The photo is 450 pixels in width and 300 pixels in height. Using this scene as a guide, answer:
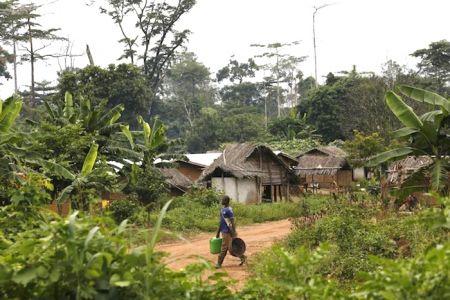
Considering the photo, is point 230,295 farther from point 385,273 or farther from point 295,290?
point 385,273

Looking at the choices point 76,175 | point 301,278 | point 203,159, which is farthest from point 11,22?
point 301,278

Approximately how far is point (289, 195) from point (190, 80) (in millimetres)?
40448

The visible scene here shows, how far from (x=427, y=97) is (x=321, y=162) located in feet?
79.3

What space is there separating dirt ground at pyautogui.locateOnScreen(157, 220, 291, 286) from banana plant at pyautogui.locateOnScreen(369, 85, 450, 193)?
3.74 metres

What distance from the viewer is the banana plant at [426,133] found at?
1116 cm

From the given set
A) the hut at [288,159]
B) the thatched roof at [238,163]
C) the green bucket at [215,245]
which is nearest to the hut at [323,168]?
the hut at [288,159]

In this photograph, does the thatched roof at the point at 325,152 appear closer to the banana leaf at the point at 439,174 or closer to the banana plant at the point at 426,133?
the banana plant at the point at 426,133

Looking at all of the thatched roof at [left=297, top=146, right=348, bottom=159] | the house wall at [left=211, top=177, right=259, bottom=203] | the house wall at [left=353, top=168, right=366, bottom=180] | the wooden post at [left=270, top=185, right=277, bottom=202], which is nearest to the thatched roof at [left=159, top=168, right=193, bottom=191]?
the house wall at [left=211, top=177, right=259, bottom=203]

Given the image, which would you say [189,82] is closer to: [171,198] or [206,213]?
[206,213]

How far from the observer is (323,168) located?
35031 millimetres

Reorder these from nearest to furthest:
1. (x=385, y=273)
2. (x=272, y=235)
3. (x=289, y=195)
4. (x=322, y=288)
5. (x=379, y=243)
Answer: (x=385, y=273), (x=322, y=288), (x=379, y=243), (x=272, y=235), (x=289, y=195)

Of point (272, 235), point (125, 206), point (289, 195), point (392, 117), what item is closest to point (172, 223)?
point (125, 206)

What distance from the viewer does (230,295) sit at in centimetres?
327

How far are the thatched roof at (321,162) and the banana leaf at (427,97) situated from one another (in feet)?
76.4
